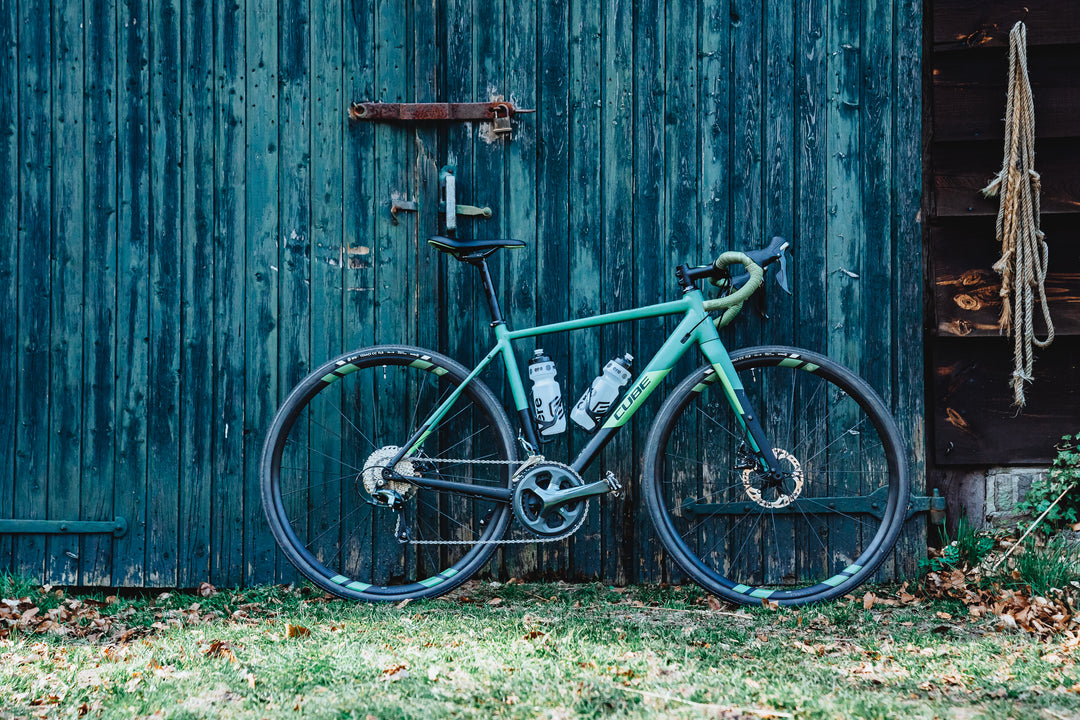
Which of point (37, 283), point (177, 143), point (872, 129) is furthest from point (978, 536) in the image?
point (37, 283)

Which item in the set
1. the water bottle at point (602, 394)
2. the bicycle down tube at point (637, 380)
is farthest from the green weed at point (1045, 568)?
the water bottle at point (602, 394)

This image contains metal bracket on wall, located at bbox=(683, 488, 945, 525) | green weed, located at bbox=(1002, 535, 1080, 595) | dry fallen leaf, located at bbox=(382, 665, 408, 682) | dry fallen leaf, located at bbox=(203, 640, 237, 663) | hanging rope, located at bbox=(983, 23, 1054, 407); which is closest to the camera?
dry fallen leaf, located at bbox=(382, 665, 408, 682)

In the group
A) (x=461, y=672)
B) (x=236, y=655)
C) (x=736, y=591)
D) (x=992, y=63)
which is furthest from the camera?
(x=992, y=63)

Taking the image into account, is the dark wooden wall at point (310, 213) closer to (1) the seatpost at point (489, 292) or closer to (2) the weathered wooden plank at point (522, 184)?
(2) the weathered wooden plank at point (522, 184)

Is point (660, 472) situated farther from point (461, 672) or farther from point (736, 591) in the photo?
point (461, 672)

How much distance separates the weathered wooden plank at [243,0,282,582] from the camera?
10.9ft

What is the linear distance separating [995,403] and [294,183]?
112 inches

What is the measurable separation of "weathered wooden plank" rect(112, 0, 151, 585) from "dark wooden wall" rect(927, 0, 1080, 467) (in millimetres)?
3047

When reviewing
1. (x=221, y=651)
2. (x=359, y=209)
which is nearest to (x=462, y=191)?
(x=359, y=209)

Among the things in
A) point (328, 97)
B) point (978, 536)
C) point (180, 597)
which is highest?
point (328, 97)

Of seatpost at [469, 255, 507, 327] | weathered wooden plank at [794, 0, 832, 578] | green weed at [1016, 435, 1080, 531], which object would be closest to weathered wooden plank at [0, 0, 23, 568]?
seatpost at [469, 255, 507, 327]

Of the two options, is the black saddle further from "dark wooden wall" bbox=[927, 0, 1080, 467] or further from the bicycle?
"dark wooden wall" bbox=[927, 0, 1080, 467]

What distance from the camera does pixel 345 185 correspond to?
3.36 meters

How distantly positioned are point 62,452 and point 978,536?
3.54 meters
